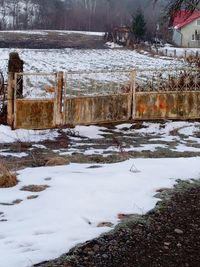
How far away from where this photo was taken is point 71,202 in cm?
559

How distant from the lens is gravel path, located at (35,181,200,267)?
14.5 ft

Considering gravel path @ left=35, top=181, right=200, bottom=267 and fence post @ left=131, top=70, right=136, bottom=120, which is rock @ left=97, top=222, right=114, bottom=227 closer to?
gravel path @ left=35, top=181, right=200, bottom=267

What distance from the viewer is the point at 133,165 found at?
735cm

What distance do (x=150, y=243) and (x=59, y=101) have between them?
852 centimetres

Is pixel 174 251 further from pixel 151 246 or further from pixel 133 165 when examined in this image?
pixel 133 165

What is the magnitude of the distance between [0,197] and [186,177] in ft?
8.26

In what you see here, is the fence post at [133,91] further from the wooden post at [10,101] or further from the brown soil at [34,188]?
the brown soil at [34,188]

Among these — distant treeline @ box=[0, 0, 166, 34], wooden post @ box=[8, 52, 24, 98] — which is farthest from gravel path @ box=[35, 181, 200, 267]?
distant treeline @ box=[0, 0, 166, 34]

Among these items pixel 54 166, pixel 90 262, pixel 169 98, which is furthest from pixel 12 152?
pixel 90 262

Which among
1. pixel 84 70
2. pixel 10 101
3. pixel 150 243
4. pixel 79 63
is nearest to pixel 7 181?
pixel 150 243

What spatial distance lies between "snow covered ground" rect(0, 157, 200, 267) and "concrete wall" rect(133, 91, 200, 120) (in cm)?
660

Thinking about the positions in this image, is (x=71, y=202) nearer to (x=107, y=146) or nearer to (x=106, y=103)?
(x=107, y=146)

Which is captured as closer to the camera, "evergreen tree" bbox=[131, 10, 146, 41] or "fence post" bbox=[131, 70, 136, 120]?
"fence post" bbox=[131, 70, 136, 120]

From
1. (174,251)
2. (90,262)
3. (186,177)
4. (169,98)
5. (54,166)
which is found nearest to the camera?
(90,262)
